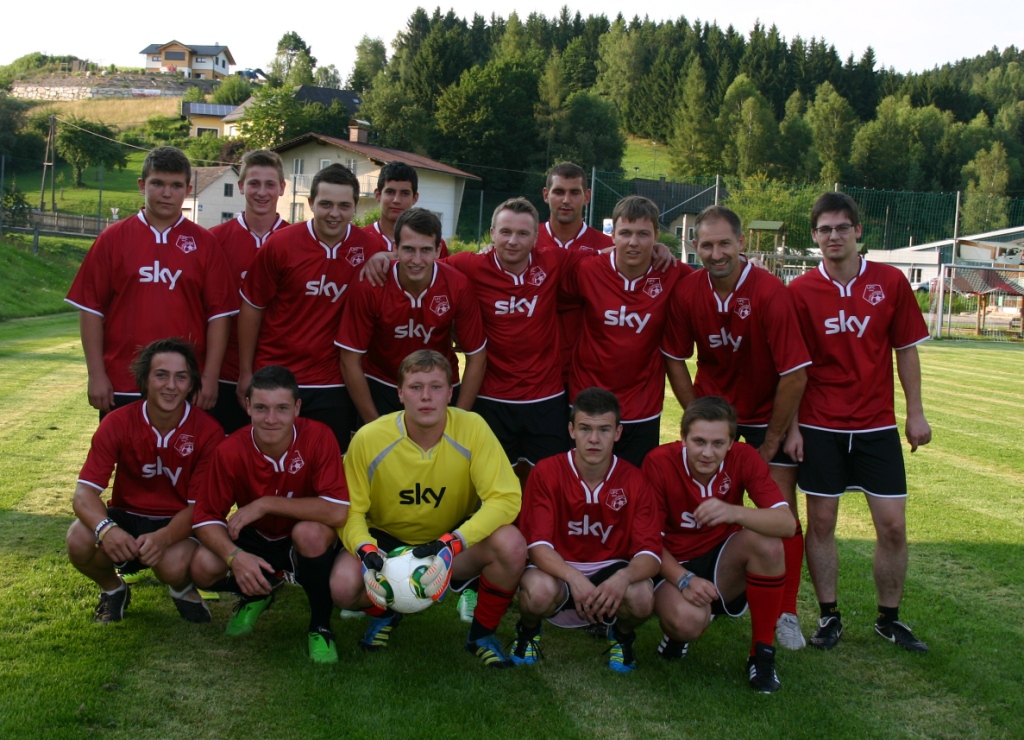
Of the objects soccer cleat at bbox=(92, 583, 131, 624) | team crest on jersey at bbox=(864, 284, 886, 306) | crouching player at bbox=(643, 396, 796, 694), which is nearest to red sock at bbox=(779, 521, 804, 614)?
crouching player at bbox=(643, 396, 796, 694)

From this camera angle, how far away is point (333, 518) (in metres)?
3.80

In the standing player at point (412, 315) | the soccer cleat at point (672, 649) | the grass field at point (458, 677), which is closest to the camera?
the grass field at point (458, 677)

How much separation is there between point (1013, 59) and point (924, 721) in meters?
130

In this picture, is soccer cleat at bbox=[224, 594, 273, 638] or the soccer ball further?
soccer cleat at bbox=[224, 594, 273, 638]

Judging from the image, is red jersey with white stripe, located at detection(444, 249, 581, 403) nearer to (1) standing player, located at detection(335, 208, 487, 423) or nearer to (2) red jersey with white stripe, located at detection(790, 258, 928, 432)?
(1) standing player, located at detection(335, 208, 487, 423)

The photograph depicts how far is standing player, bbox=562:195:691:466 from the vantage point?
4.53m

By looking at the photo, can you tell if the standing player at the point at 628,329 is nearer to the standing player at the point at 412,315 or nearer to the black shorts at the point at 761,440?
the black shorts at the point at 761,440

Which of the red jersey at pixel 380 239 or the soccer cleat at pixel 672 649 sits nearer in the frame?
the soccer cleat at pixel 672 649

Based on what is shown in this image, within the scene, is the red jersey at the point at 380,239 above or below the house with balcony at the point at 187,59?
below

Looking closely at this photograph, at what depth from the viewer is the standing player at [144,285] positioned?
14.3 feet

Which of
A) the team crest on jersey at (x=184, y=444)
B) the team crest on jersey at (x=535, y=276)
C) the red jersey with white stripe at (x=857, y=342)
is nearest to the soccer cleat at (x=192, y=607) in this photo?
the team crest on jersey at (x=184, y=444)

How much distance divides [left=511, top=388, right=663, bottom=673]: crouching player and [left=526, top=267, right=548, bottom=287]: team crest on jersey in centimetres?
98

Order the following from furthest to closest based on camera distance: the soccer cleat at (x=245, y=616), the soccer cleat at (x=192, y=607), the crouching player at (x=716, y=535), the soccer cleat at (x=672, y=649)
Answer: the soccer cleat at (x=192, y=607) → the soccer cleat at (x=245, y=616) → the soccer cleat at (x=672, y=649) → the crouching player at (x=716, y=535)

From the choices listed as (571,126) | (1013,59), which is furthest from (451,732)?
(1013,59)
